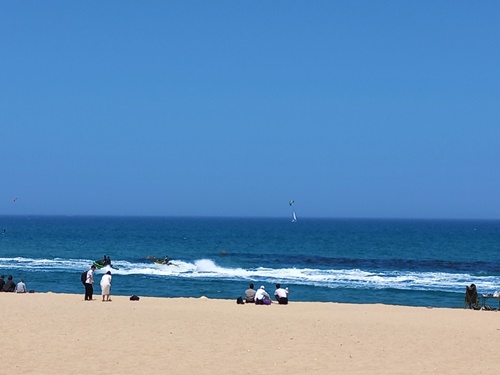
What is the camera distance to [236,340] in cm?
1769

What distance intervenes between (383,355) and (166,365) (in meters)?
4.77

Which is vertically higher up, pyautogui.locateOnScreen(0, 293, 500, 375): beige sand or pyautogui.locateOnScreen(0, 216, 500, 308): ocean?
pyautogui.locateOnScreen(0, 293, 500, 375): beige sand

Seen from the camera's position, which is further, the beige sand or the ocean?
the ocean

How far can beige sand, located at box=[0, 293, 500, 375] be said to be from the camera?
47.8 feet

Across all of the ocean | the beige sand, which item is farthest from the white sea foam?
the beige sand

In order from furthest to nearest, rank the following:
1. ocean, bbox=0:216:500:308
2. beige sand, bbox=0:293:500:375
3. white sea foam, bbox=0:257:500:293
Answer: white sea foam, bbox=0:257:500:293 < ocean, bbox=0:216:500:308 < beige sand, bbox=0:293:500:375

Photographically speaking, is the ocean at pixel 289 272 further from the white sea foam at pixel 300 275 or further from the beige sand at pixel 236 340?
the beige sand at pixel 236 340

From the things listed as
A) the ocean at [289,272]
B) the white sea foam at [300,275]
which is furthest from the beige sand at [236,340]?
the white sea foam at [300,275]

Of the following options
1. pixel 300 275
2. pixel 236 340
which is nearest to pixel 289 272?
pixel 300 275

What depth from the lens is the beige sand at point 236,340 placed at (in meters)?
14.6

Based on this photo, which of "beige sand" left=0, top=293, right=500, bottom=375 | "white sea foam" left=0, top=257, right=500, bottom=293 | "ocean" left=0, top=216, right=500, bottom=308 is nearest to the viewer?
"beige sand" left=0, top=293, right=500, bottom=375

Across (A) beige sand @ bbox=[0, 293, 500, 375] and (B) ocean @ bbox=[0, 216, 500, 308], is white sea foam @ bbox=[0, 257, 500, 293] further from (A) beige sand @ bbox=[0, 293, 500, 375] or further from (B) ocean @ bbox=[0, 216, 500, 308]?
(A) beige sand @ bbox=[0, 293, 500, 375]

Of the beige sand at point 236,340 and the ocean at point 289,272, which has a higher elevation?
the beige sand at point 236,340

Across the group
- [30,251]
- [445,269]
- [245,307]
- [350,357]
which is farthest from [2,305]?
[30,251]
